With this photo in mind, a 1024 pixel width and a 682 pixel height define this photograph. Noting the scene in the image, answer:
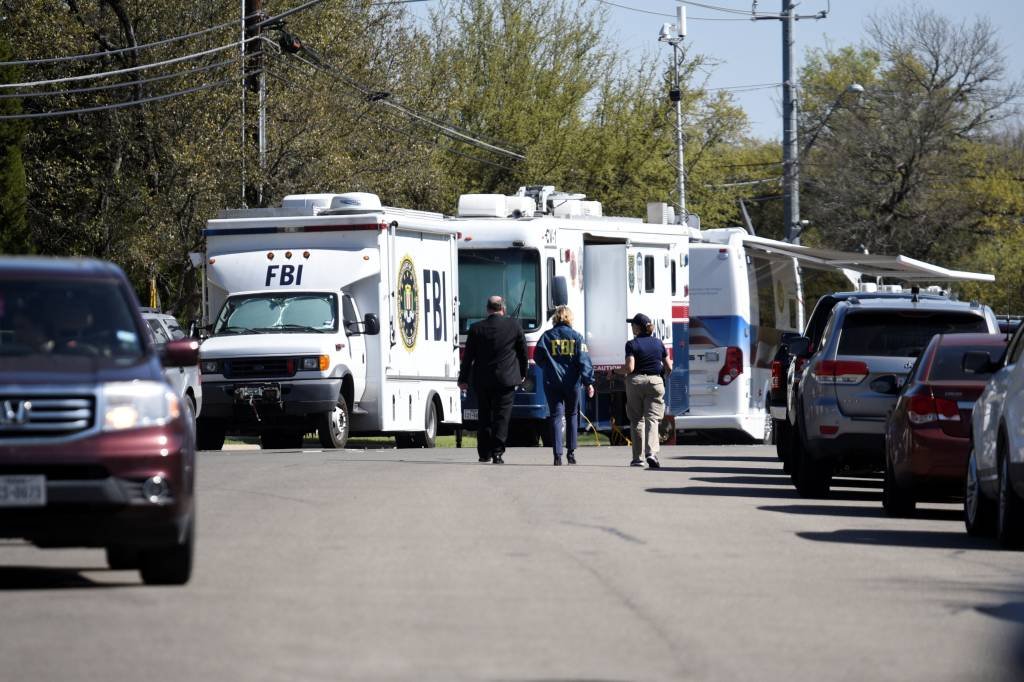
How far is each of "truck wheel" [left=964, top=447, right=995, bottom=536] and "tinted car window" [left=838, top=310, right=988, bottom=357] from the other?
356 cm

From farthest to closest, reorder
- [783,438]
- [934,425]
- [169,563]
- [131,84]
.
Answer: [131,84] → [783,438] → [934,425] → [169,563]

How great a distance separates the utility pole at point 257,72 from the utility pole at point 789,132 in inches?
520

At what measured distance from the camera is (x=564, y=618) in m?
9.51

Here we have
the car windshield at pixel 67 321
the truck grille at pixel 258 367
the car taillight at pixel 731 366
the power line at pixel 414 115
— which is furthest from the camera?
the power line at pixel 414 115

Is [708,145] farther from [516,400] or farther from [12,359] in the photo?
[12,359]

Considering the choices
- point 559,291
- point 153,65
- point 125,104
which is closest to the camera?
point 559,291

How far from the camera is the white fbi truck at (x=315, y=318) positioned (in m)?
26.0

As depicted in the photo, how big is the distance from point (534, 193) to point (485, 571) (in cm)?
1989

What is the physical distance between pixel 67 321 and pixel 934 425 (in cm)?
755

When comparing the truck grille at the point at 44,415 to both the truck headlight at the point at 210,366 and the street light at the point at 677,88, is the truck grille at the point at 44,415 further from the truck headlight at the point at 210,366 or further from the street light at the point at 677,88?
the street light at the point at 677,88

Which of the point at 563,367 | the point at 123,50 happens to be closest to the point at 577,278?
the point at 563,367

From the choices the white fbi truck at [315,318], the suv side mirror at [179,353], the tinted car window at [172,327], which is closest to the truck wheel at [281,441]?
the white fbi truck at [315,318]

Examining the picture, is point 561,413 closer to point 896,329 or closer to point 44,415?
point 896,329

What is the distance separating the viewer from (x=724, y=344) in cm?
3195
